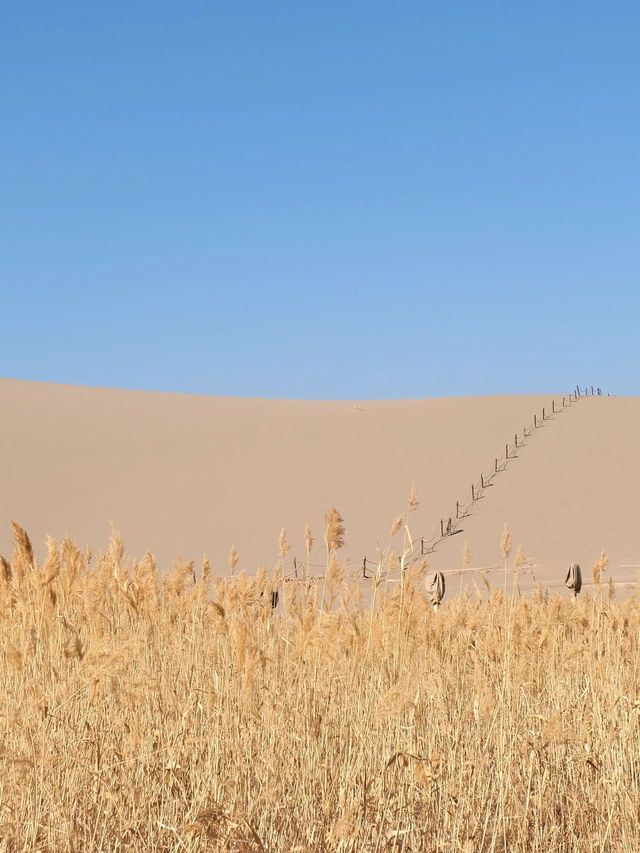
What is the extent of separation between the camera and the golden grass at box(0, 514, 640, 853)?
8.84 feet

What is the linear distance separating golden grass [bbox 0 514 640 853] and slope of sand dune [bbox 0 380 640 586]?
12985mm

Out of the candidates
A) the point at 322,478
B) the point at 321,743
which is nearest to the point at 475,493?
the point at 322,478

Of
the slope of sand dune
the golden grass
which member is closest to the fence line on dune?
the slope of sand dune

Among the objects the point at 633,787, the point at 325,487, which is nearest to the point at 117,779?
the point at 633,787

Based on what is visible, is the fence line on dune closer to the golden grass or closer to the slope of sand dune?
the slope of sand dune

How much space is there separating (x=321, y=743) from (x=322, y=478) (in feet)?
90.1

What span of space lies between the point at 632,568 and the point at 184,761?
54.6ft

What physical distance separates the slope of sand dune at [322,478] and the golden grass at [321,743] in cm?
1298

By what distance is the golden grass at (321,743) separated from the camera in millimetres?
2693

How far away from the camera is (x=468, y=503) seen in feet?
90.0

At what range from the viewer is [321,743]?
3340mm

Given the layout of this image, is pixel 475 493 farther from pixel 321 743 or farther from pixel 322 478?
pixel 321 743

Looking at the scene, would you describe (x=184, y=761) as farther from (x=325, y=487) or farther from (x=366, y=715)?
(x=325, y=487)

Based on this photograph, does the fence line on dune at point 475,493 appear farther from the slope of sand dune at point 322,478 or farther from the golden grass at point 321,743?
the golden grass at point 321,743
